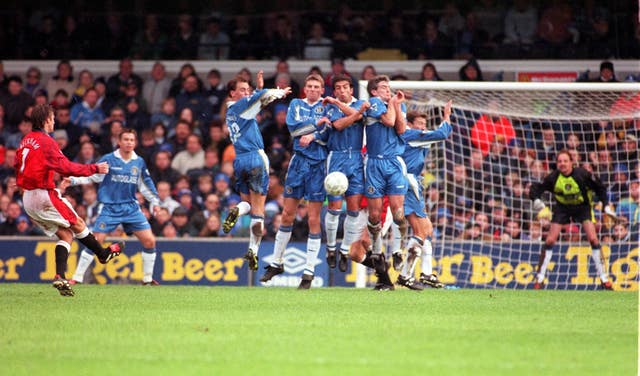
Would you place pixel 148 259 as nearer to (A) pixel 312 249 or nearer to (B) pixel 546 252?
(A) pixel 312 249

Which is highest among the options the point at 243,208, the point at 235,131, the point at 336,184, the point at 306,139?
the point at 235,131

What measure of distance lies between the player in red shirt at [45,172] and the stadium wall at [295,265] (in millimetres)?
5290

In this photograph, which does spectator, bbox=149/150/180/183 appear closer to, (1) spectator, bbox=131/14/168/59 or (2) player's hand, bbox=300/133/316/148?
(1) spectator, bbox=131/14/168/59

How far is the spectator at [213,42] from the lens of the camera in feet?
69.3

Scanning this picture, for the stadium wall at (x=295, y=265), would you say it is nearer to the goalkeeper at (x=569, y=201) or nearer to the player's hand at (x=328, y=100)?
the goalkeeper at (x=569, y=201)

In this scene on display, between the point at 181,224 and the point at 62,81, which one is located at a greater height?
the point at 62,81

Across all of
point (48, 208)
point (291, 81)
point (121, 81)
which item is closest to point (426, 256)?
point (48, 208)

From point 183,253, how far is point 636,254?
264 inches

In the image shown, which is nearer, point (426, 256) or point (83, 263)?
point (426, 256)

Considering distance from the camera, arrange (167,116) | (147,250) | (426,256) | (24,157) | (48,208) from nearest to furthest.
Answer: (24,157) < (48,208) < (426,256) < (147,250) < (167,116)

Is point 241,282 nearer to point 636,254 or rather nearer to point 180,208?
point 180,208

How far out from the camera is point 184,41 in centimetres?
2106

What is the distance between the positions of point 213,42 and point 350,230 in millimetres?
10338

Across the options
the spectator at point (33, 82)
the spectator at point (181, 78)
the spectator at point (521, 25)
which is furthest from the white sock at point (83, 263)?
the spectator at point (521, 25)
